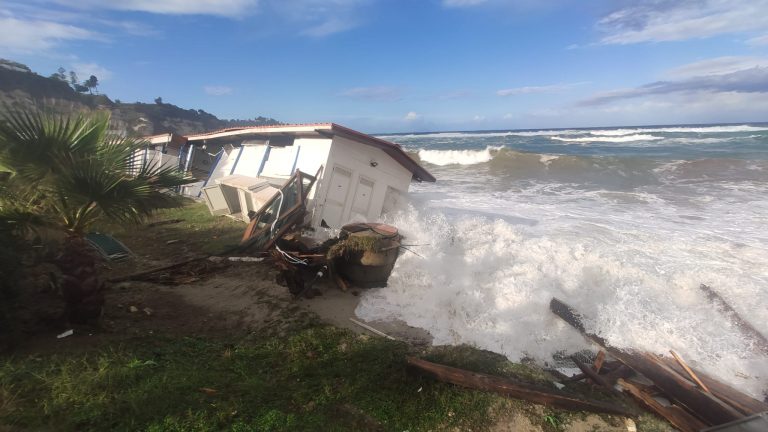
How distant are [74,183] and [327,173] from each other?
713 cm

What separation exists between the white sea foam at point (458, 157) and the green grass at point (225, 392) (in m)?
29.4

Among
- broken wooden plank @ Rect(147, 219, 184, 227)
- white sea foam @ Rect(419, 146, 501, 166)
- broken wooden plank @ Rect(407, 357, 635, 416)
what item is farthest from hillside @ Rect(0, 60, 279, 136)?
broken wooden plank @ Rect(407, 357, 635, 416)

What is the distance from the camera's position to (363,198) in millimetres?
12711

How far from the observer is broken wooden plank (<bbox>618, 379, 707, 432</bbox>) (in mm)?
4711

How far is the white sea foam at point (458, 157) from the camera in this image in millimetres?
34091

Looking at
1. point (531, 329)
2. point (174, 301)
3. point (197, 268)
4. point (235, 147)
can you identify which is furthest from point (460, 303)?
point (235, 147)

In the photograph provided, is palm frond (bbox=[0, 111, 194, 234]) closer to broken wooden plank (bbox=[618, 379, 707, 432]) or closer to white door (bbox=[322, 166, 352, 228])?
white door (bbox=[322, 166, 352, 228])

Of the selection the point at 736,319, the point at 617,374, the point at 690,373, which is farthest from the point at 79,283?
the point at 736,319

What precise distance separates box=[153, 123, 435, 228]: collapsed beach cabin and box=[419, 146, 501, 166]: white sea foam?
68.0 feet

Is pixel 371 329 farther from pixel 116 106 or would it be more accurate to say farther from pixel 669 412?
pixel 116 106

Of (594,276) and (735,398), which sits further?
(594,276)

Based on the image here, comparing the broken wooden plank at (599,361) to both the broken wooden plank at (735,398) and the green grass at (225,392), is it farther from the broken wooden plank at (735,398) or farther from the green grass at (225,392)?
the green grass at (225,392)

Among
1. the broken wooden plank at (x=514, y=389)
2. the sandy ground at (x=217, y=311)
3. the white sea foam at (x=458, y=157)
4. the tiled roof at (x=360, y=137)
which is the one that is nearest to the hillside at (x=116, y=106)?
the white sea foam at (x=458, y=157)

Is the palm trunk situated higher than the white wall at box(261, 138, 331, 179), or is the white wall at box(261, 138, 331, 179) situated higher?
the white wall at box(261, 138, 331, 179)
